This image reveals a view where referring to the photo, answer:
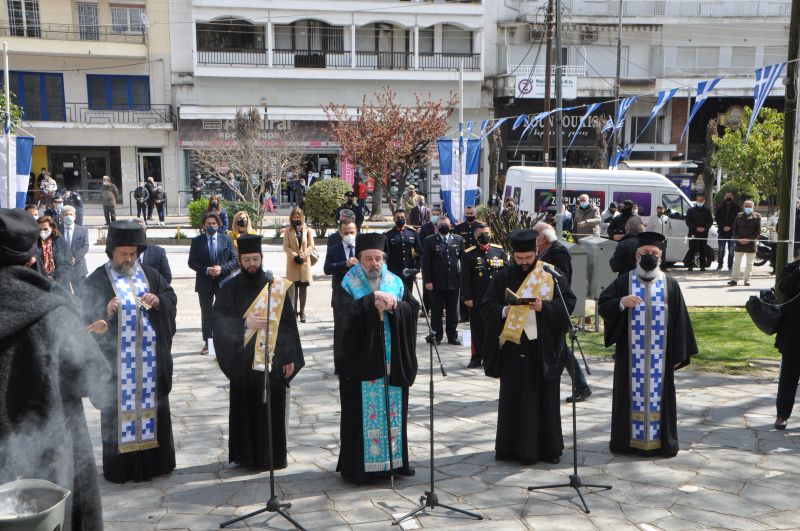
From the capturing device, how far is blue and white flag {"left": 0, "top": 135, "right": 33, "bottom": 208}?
11.4 meters

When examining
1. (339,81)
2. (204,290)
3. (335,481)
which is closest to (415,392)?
(335,481)

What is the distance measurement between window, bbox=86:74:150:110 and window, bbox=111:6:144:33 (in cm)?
211

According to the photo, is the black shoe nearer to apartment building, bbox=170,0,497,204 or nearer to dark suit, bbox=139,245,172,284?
dark suit, bbox=139,245,172,284

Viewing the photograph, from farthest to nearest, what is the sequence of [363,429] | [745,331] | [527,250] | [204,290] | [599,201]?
1. [599,201]
2. [745,331]
3. [204,290]
4. [527,250]
5. [363,429]

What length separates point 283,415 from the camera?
630 centimetres

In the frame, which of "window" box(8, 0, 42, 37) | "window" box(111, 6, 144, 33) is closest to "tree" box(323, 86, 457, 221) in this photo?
"window" box(111, 6, 144, 33)

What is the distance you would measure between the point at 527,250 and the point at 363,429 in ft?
6.50

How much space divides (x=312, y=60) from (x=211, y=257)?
27.9 m

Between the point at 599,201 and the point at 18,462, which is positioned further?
the point at 599,201

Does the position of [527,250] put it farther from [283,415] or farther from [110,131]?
[110,131]

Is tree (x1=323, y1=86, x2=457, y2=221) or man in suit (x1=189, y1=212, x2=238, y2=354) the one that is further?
tree (x1=323, y1=86, x2=457, y2=221)

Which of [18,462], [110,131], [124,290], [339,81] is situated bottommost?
[18,462]

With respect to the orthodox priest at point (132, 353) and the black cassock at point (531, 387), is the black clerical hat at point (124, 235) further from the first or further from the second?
the black cassock at point (531, 387)

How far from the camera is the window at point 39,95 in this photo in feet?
112
